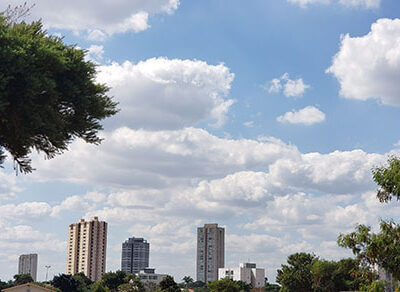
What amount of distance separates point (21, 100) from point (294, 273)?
80.1 metres

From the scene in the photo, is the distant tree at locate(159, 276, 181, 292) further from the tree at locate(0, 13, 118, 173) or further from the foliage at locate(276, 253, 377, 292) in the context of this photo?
the tree at locate(0, 13, 118, 173)

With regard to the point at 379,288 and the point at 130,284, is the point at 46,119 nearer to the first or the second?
the point at 379,288

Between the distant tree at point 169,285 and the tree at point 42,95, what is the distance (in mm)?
70475

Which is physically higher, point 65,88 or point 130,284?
point 65,88

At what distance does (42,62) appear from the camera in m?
28.9

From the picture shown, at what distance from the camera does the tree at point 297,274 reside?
100 meters

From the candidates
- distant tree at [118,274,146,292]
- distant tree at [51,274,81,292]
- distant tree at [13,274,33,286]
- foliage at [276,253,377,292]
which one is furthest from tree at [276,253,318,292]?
distant tree at [13,274,33,286]

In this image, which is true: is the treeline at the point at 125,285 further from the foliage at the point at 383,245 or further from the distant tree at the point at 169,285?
the foliage at the point at 383,245

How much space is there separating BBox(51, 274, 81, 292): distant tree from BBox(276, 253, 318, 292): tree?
6318cm

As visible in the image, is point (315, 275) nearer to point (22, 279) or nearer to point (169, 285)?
point (169, 285)

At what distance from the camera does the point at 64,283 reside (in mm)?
146500

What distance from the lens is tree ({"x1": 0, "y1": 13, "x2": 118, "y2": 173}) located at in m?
27.4

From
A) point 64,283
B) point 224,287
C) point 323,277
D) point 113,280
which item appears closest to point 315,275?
point 323,277

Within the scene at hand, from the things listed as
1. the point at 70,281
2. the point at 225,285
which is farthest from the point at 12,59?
the point at 70,281
